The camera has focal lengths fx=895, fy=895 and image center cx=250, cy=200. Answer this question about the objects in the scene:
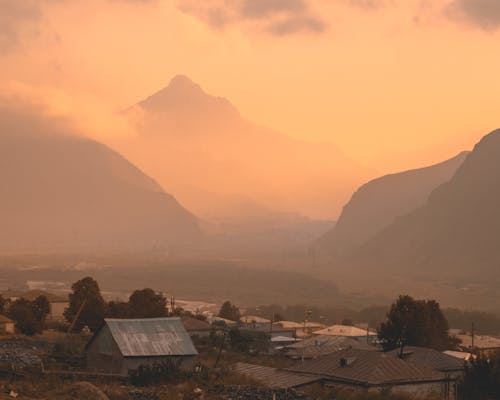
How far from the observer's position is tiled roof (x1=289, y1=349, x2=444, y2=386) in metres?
46.1

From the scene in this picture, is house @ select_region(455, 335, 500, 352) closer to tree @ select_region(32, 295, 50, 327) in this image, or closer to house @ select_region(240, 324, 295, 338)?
house @ select_region(240, 324, 295, 338)

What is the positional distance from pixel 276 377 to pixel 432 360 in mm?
16130

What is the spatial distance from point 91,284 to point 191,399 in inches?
1900

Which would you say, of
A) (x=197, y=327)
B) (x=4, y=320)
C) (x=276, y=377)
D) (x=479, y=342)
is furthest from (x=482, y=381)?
(x=479, y=342)

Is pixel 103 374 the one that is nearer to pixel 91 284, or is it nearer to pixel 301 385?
pixel 301 385

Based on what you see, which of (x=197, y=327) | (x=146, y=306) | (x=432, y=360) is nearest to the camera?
(x=432, y=360)

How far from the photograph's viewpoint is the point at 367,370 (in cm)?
4700

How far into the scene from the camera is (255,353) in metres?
76.3

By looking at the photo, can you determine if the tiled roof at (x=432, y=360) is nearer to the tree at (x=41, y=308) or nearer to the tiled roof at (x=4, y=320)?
the tiled roof at (x=4, y=320)

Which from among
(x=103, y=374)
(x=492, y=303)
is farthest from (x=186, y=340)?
(x=492, y=303)

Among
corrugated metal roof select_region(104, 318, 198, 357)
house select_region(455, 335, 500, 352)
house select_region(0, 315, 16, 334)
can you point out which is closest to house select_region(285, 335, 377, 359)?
house select_region(455, 335, 500, 352)

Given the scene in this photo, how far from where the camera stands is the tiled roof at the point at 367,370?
46.1m

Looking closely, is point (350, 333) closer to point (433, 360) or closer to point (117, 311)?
point (117, 311)

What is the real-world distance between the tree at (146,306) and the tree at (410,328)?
20.3m
